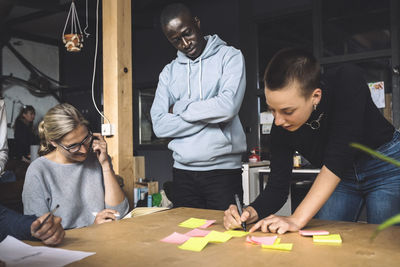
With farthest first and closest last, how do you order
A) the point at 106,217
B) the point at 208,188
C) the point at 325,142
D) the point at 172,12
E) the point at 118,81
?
1. the point at 118,81
2. the point at 172,12
3. the point at 208,188
4. the point at 106,217
5. the point at 325,142

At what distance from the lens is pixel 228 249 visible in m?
1.06

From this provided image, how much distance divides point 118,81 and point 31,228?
1238 mm

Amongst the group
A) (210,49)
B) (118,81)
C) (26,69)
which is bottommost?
(118,81)

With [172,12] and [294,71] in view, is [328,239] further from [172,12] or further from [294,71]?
[172,12]

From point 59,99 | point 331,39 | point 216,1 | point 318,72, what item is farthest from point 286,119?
point 59,99

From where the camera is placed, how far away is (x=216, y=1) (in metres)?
5.48

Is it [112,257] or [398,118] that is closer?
[112,257]

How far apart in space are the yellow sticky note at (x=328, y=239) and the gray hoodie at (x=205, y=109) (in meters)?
0.76

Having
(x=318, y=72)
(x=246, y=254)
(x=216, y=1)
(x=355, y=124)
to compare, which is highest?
(x=216, y=1)

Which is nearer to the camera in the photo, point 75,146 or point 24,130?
point 75,146

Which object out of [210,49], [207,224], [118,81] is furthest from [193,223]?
[118,81]

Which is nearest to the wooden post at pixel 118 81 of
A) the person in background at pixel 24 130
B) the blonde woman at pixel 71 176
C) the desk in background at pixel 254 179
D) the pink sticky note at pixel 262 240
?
the blonde woman at pixel 71 176

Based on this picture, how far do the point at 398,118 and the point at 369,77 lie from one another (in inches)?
21.1

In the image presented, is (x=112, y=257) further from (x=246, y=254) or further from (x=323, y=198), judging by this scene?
(x=323, y=198)
